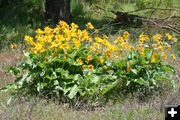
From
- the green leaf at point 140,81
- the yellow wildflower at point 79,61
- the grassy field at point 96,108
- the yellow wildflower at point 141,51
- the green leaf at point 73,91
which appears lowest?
the grassy field at point 96,108

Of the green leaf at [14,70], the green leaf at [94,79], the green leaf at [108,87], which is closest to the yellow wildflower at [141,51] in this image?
the green leaf at [108,87]

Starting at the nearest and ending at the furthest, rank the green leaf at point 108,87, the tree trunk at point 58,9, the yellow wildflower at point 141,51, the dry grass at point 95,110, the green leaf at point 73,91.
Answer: the dry grass at point 95,110 < the green leaf at point 73,91 < the green leaf at point 108,87 < the yellow wildflower at point 141,51 < the tree trunk at point 58,9

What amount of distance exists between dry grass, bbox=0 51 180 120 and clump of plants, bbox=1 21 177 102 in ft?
0.66

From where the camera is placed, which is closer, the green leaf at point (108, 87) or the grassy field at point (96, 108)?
the grassy field at point (96, 108)

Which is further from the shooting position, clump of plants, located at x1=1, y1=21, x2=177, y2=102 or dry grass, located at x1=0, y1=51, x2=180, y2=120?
clump of plants, located at x1=1, y1=21, x2=177, y2=102

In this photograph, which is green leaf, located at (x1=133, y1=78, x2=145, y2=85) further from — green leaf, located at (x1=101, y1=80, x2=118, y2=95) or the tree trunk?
the tree trunk

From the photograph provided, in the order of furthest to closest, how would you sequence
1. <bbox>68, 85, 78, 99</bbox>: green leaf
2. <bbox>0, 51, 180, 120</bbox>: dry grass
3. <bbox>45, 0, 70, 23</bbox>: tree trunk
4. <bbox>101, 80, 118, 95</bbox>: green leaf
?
<bbox>45, 0, 70, 23</bbox>: tree trunk
<bbox>101, 80, 118, 95</bbox>: green leaf
<bbox>68, 85, 78, 99</bbox>: green leaf
<bbox>0, 51, 180, 120</bbox>: dry grass

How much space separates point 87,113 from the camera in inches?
211

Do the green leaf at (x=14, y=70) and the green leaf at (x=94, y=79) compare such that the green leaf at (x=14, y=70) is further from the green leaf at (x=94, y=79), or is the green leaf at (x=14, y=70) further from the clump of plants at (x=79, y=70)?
the green leaf at (x=94, y=79)

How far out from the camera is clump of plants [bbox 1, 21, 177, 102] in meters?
5.72

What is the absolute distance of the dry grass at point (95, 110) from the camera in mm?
5055

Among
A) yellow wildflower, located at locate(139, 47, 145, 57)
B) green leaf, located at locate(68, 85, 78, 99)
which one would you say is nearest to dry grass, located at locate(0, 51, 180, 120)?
green leaf, located at locate(68, 85, 78, 99)

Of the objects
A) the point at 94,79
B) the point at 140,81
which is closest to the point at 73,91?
the point at 94,79

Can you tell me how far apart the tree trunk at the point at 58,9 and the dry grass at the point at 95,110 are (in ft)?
14.6
